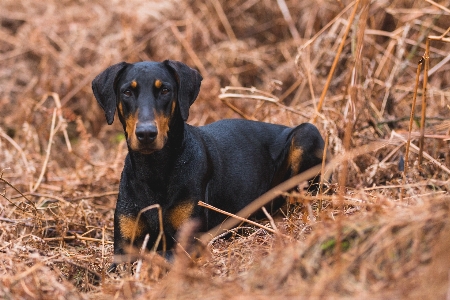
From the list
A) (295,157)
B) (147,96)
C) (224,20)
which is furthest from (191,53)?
(147,96)

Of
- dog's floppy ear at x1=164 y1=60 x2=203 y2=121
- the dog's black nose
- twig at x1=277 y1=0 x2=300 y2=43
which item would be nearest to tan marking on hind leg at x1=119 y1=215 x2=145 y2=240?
the dog's black nose

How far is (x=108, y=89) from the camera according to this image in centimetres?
468

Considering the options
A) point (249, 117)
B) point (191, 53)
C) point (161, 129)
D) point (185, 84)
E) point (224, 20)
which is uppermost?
point (185, 84)

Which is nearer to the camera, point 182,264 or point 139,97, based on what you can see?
point 182,264

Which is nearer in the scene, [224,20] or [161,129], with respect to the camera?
[161,129]

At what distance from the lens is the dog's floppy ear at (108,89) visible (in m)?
4.66

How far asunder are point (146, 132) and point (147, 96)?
1.03 feet

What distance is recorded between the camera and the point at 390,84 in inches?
277

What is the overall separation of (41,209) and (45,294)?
2338 millimetres

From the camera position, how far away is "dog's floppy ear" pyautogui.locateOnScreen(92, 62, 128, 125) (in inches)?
183

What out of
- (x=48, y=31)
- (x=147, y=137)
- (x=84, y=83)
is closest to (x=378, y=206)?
(x=147, y=137)

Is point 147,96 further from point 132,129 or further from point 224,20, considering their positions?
point 224,20

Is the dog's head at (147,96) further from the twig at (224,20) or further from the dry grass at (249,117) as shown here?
the twig at (224,20)

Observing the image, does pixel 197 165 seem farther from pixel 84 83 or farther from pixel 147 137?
pixel 84 83
